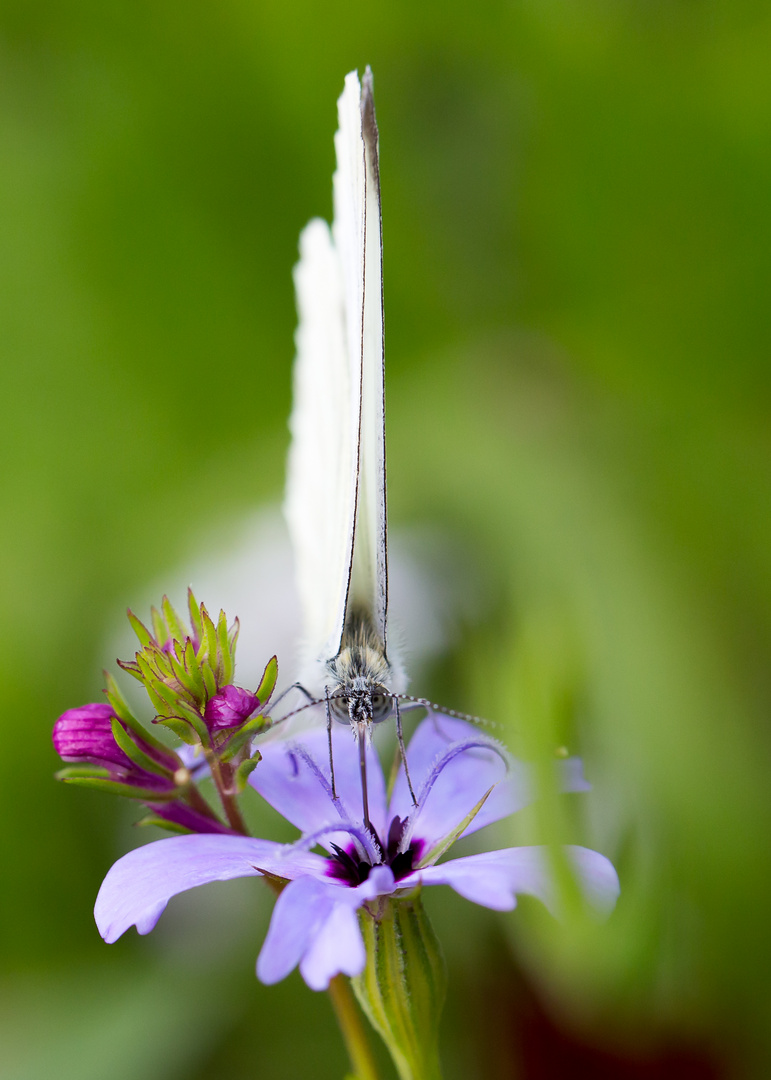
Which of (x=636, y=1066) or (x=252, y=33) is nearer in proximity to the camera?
(x=636, y=1066)

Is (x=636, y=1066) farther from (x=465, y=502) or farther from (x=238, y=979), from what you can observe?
(x=465, y=502)

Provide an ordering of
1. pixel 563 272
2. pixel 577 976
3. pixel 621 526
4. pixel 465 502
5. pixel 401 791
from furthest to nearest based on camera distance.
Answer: pixel 563 272, pixel 465 502, pixel 621 526, pixel 401 791, pixel 577 976

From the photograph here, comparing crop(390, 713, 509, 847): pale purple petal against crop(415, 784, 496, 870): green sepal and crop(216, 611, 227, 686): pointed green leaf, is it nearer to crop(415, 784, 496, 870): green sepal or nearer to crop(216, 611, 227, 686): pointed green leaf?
crop(415, 784, 496, 870): green sepal

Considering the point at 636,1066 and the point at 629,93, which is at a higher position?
the point at 629,93

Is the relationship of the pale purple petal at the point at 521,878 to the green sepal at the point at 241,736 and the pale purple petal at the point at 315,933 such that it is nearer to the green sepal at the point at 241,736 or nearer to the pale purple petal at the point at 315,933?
the pale purple petal at the point at 315,933

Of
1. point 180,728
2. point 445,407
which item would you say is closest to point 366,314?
point 180,728

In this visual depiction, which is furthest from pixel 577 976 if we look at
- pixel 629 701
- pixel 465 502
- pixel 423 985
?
pixel 465 502

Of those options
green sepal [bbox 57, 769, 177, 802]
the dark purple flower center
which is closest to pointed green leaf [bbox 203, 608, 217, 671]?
green sepal [bbox 57, 769, 177, 802]

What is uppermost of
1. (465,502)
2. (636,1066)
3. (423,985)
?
(465,502)
